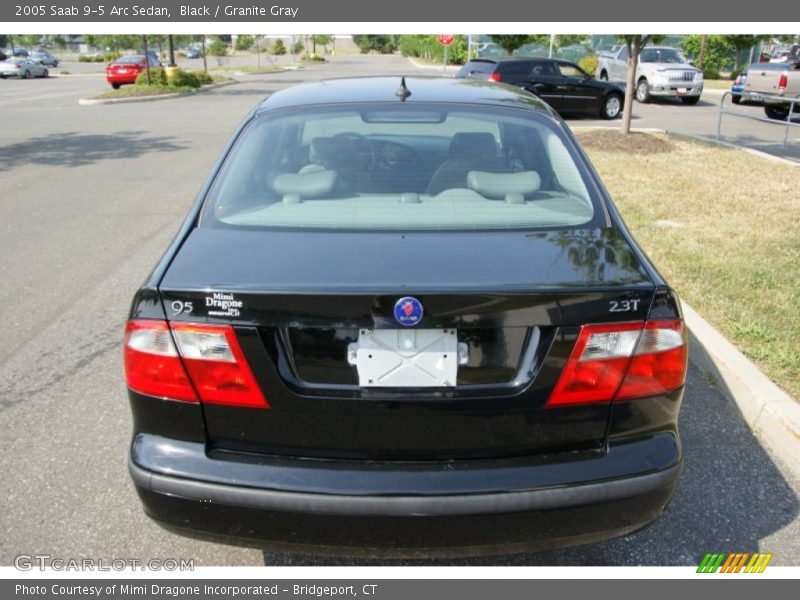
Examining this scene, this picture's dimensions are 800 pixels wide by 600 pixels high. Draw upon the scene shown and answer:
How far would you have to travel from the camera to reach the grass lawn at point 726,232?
14.2ft

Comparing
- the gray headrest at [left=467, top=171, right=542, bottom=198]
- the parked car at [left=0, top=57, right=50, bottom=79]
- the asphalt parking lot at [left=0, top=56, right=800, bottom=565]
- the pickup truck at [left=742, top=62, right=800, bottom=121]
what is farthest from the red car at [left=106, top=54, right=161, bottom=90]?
the gray headrest at [left=467, top=171, right=542, bottom=198]

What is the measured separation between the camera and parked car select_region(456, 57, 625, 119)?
738 inches

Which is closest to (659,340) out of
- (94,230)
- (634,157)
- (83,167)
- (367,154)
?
(367,154)

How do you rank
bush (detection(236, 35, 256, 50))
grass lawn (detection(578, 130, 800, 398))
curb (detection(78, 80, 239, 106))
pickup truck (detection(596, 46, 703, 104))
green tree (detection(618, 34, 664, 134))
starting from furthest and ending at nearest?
bush (detection(236, 35, 256, 50)) → curb (detection(78, 80, 239, 106)) → pickup truck (detection(596, 46, 703, 104)) → green tree (detection(618, 34, 664, 134)) → grass lawn (detection(578, 130, 800, 398))

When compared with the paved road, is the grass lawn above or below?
above

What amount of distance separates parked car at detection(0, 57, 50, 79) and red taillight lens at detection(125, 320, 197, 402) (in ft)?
158

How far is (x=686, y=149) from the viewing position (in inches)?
470

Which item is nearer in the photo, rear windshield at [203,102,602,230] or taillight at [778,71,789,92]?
rear windshield at [203,102,602,230]

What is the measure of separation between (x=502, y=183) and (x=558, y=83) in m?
17.2

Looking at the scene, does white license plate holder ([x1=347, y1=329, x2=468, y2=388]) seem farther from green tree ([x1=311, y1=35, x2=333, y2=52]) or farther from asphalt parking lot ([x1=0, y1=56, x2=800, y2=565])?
green tree ([x1=311, y1=35, x2=333, y2=52])

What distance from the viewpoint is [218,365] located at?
202 centimetres

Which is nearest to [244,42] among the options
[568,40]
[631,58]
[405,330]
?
[568,40]

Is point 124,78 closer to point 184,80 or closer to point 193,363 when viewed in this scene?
point 184,80
